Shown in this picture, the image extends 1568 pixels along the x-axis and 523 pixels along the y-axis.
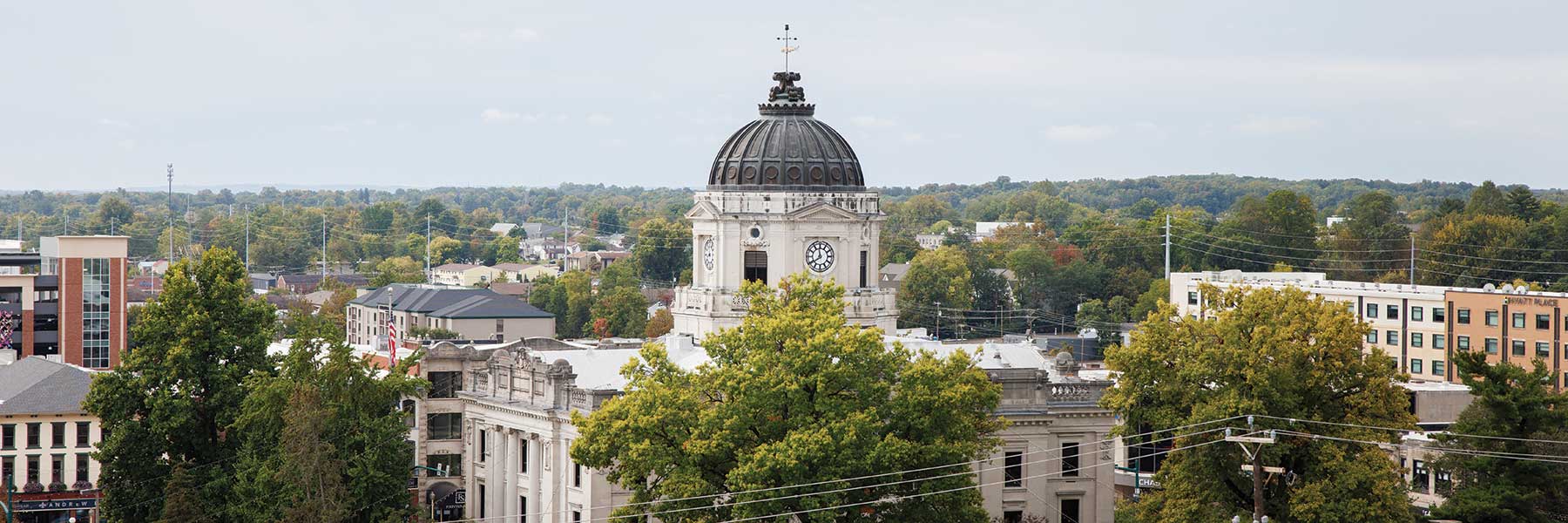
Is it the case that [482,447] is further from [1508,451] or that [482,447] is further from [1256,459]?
[1508,451]

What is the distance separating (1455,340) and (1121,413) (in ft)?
201

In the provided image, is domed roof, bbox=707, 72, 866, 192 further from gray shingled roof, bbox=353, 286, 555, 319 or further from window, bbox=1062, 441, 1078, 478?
gray shingled roof, bbox=353, 286, 555, 319

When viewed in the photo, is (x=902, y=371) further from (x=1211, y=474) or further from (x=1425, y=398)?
(x=1425, y=398)

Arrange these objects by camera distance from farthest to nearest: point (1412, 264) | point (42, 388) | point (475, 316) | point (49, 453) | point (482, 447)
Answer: point (1412, 264)
point (475, 316)
point (42, 388)
point (49, 453)
point (482, 447)

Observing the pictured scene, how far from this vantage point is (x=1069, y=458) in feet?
278

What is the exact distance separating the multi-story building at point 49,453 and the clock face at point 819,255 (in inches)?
1155

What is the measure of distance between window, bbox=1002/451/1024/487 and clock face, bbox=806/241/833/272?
1401 centimetres

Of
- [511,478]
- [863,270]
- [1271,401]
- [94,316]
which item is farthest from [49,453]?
[1271,401]

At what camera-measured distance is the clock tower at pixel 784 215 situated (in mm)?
93938

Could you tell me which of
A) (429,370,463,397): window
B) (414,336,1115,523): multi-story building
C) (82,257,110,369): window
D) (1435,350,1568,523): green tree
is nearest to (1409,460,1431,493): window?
(414,336,1115,523): multi-story building

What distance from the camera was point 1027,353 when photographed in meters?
91.9

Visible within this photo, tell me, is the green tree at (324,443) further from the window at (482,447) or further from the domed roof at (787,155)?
the domed roof at (787,155)

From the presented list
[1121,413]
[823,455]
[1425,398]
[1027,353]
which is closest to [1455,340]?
[1425,398]

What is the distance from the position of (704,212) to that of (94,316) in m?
61.9
